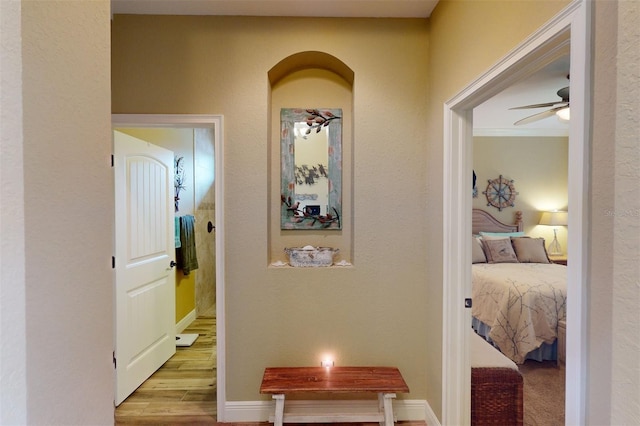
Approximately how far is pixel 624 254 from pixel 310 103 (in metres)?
2.07

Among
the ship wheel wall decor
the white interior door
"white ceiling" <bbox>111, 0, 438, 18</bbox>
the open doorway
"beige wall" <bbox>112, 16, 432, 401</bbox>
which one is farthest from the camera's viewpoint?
the ship wheel wall decor

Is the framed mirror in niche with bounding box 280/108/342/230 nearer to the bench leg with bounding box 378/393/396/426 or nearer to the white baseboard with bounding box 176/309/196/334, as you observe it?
the bench leg with bounding box 378/393/396/426

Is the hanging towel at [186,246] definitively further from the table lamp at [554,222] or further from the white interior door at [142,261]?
the table lamp at [554,222]

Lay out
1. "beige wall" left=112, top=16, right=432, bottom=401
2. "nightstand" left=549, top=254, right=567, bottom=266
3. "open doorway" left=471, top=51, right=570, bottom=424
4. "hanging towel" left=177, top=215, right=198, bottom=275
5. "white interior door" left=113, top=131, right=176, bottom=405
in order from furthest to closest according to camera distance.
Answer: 1. "nightstand" left=549, top=254, right=567, bottom=266
2. "hanging towel" left=177, top=215, right=198, bottom=275
3. "open doorway" left=471, top=51, right=570, bottom=424
4. "white interior door" left=113, top=131, right=176, bottom=405
5. "beige wall" left=112, top=16, right=432, bottom=401

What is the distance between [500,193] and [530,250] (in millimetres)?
1097

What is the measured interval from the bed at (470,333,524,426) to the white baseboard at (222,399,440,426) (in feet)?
1.16

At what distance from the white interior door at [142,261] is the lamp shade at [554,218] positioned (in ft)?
17.5

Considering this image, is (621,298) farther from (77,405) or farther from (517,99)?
(517,99)

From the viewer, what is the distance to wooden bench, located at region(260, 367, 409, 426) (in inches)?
75.4

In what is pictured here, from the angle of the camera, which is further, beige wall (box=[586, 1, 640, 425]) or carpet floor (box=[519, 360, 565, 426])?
carpet floor (box=[519, 360, 565, 426])

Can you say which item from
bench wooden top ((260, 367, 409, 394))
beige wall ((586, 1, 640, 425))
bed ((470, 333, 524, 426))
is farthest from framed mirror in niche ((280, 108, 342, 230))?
beige wall ((586, 1, 640, 425))

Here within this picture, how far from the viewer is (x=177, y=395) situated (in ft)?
8.07

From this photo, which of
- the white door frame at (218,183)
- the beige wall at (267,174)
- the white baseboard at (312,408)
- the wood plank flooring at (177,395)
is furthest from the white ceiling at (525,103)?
the wood plank flooring at (177,395)

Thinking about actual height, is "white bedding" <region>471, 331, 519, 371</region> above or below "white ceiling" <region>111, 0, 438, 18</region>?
below
